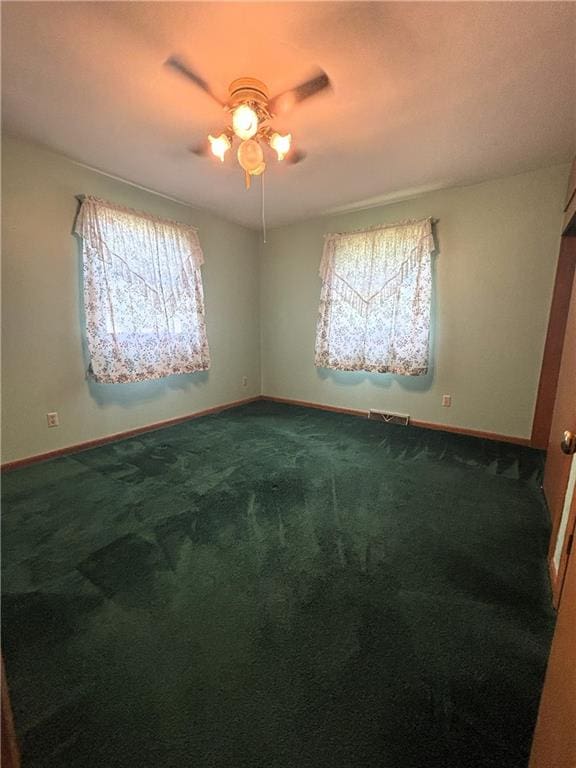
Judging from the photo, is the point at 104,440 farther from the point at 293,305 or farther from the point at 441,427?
the point at 441,427

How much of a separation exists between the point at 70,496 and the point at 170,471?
642 millimetres

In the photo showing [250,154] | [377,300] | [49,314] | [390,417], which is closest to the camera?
[250,154]

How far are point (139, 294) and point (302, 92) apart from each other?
84.3 inches

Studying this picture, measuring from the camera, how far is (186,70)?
156 centimetres

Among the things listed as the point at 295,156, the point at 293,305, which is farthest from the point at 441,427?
the point at 295,156

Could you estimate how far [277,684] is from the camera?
1.00 meters

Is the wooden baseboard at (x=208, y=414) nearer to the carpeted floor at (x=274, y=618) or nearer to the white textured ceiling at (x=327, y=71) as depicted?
the carpeted floor at (x=274, y=618)

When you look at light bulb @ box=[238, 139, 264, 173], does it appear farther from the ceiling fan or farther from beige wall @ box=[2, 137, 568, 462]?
beige wall @ box=[2, 137, 568, 462]

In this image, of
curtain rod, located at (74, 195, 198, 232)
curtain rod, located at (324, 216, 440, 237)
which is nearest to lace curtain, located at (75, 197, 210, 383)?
curtain rod, located at (74, 195, 198, 232)

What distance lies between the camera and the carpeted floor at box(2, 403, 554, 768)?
0.87 m

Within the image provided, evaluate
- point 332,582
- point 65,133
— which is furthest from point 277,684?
point 65,133

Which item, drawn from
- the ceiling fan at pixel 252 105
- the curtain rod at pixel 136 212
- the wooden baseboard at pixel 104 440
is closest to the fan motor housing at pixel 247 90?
the ceiling fan at pixel 252 105

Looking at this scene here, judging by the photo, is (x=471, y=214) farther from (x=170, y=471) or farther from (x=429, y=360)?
(x=170, y=471)

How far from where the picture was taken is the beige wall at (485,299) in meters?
2.72
